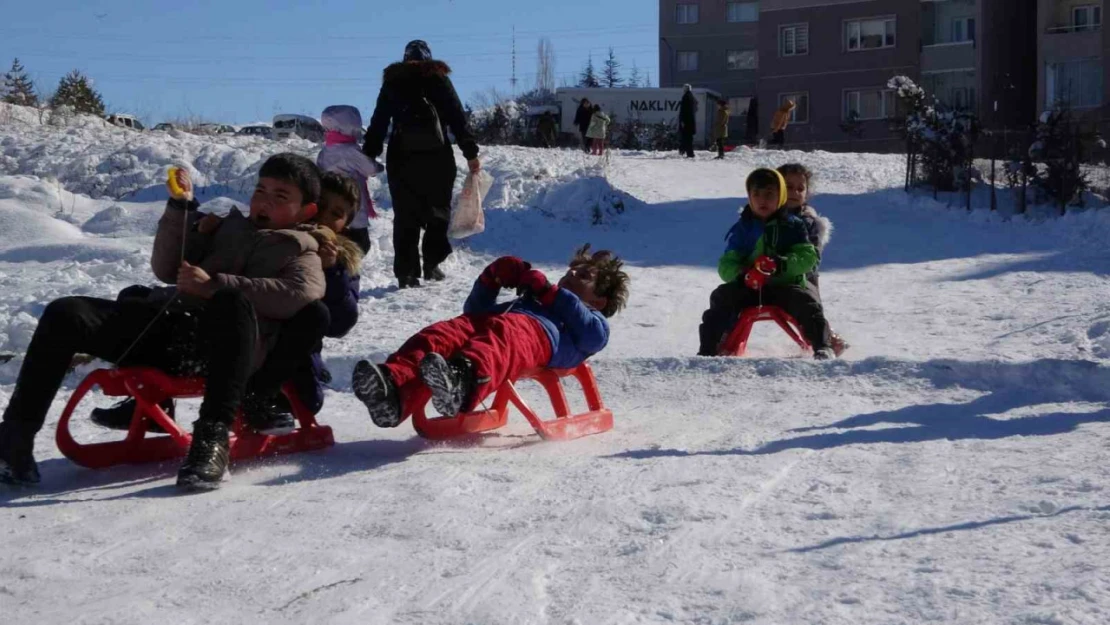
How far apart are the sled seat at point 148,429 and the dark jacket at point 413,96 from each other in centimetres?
453

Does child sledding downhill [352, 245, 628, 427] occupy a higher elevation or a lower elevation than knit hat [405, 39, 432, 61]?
lower

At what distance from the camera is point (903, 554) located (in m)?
3.25

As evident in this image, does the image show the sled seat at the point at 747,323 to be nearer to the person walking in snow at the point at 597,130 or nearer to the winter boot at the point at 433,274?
the winter boot at the point at 433,274

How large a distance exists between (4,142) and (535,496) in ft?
44.4

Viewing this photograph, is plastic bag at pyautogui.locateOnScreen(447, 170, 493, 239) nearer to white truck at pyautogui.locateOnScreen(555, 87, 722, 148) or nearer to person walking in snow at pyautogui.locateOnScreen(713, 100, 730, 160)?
person walking in snow at pyautogui.locateOnScreen(713, 100, 730, 160)

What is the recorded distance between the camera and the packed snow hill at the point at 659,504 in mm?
2977

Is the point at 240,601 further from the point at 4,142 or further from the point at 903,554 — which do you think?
the point at 4,142

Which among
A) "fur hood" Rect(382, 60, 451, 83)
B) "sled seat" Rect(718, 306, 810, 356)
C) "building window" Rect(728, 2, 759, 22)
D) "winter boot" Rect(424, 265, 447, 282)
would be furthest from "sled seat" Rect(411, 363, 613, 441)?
"building window" Rect(728, 2, 759, 22)

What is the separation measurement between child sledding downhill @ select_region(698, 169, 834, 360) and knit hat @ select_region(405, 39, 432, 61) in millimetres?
2902

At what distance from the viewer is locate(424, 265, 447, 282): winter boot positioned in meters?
9.88

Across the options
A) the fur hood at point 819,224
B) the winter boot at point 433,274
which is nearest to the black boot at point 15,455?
the fur hood at point 819,224

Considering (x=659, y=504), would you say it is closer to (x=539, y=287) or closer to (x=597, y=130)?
(x=539, y=287)

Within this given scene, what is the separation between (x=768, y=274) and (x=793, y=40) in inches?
1627

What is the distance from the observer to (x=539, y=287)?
5086 millimetres
